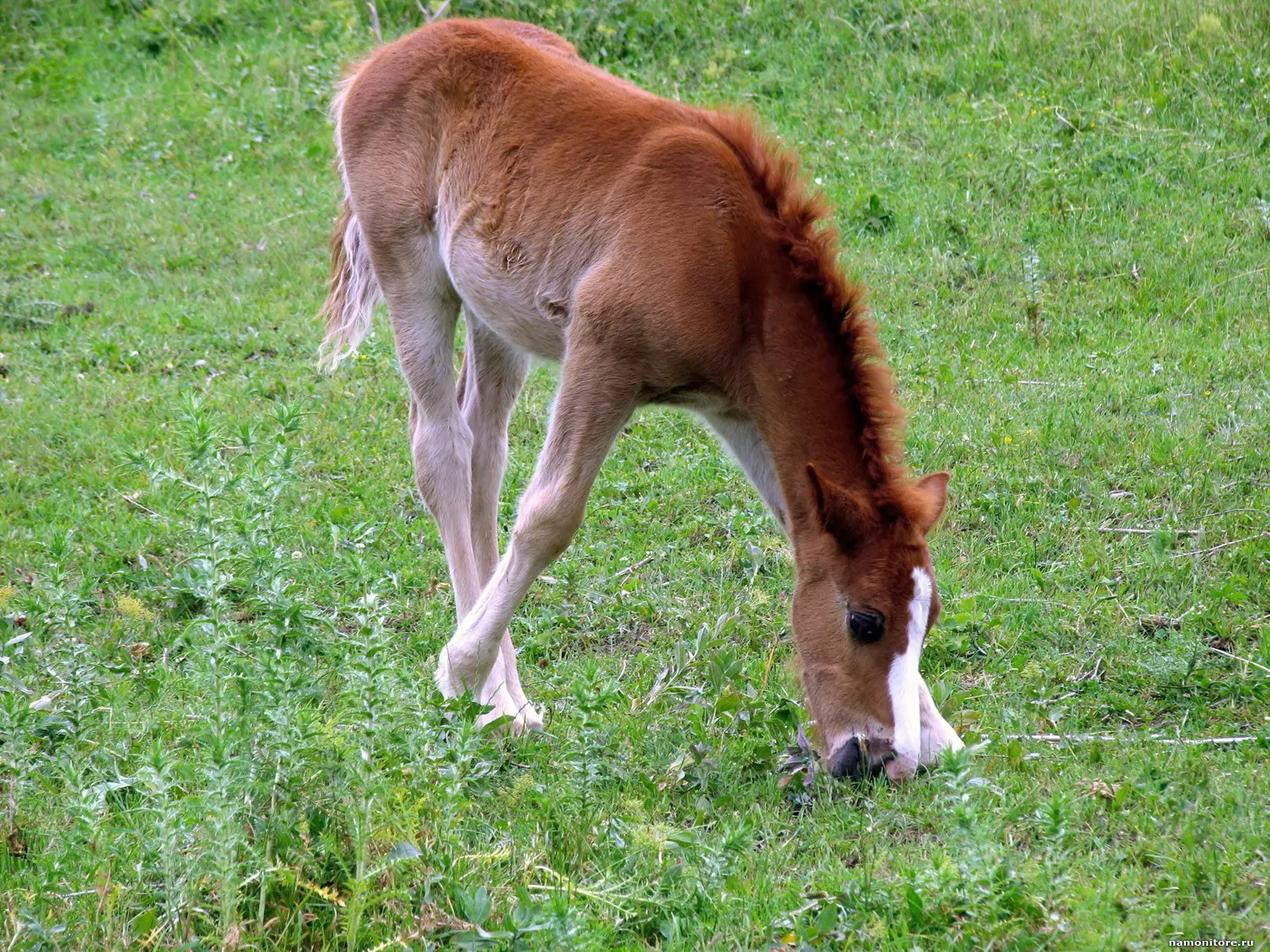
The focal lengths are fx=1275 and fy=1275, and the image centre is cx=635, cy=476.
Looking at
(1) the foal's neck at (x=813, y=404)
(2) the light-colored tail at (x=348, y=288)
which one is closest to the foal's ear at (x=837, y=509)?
(1) the foal's neck at (x=813, y=404)

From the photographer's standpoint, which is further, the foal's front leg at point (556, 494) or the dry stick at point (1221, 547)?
the dry stick at point (1221, 547)

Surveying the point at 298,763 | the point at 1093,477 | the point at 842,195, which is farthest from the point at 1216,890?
the point at 842,195

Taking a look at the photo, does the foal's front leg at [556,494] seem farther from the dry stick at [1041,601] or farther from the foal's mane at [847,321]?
the dry stick at [1041,601]

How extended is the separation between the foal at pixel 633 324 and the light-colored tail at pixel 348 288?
434 millimetres

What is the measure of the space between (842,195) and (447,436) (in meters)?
4.35

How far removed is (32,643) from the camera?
14.7 ft

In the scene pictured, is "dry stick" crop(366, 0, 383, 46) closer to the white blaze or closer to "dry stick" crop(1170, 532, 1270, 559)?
"dry stick" crop(1170, 532, 1270, 559)

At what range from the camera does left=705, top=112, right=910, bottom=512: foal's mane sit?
12.7 ft

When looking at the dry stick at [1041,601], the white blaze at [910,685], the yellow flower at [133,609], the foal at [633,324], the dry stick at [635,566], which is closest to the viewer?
the white blaze at [910,685]

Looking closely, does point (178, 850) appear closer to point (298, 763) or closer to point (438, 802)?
point (298, 763)

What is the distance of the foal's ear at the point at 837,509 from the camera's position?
12.1 feet

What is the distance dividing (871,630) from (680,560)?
166cm

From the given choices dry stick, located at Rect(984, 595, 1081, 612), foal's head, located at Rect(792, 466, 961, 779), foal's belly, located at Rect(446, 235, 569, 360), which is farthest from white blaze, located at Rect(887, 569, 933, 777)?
foal's belly, located at Rect(446, 235, 569, 360)

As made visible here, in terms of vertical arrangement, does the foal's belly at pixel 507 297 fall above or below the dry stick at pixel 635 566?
above
